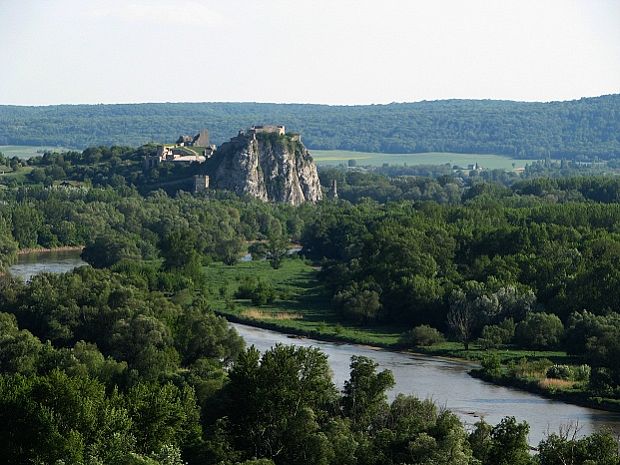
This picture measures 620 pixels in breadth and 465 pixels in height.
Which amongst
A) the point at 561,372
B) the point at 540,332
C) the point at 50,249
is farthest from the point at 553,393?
the point at 50,249

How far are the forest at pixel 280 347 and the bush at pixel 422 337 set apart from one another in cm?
9

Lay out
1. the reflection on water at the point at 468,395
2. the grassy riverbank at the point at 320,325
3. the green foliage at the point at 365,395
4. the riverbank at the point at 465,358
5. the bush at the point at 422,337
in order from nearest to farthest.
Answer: the green foliage at the point at 365,395
the reflection on water at the point at 468,395
the riverbank at the point at 465,358
the grassy riverbank at the point at 320,325
the bush at the point at 422,337

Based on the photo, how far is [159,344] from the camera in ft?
195

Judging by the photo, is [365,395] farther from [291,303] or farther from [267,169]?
[267,169]

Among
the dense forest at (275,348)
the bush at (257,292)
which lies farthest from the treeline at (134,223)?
the bush at (257,292)

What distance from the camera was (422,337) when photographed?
69.6 m

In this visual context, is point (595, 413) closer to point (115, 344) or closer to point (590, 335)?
point (590, 335)

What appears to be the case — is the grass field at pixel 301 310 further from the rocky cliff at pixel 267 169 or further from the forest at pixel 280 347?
the rocky cliff at pixel 267 169

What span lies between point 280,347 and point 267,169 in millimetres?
122348

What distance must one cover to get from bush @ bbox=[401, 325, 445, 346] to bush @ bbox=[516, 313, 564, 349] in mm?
3756

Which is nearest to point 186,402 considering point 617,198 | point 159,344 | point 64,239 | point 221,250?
point 159,344

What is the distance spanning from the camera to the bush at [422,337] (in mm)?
69625

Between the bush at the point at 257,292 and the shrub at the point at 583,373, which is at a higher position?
the shrub at the point at 583,373

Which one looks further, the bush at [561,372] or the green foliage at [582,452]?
the bush at [561,372]
